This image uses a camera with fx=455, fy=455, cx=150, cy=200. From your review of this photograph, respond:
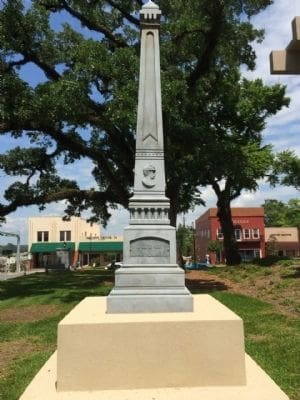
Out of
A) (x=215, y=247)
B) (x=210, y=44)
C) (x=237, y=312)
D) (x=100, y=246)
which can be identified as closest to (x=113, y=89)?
(x=210, y=44)

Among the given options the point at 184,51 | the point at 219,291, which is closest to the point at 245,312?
the point at 219,291

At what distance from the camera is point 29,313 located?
41.0 feet

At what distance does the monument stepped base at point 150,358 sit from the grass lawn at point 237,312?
1322 mm

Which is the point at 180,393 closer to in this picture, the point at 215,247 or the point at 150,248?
the point at 150,248

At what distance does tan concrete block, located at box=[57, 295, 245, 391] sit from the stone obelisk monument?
0.94 meters

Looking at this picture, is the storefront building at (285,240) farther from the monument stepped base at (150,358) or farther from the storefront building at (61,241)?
the monument stepped base at (150,358)

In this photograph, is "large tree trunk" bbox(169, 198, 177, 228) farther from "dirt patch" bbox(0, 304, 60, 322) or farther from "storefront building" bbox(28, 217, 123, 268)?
"storefront building" bbox(28, 217, 123, 268)

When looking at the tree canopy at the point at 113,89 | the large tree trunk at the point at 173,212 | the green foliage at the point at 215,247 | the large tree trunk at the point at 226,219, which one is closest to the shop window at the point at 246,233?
the green foliage at the point at 215,247

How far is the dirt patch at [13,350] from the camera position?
756cm

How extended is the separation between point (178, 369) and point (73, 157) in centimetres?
1858

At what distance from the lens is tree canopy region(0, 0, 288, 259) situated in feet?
52.7

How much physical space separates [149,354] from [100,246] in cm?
6156

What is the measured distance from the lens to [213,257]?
61.5 m

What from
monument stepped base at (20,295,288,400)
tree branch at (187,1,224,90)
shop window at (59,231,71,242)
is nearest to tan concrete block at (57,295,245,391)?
monument stepped base at (20,295,288,400)
